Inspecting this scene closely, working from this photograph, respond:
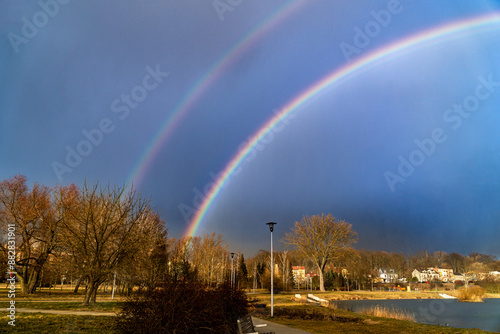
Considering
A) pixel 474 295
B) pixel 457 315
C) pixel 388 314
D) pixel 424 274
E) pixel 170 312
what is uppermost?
pixel 424 274

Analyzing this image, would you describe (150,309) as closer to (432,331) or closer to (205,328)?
→ (205,328)

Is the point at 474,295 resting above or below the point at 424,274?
below

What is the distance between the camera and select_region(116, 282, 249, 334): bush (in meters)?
6.33


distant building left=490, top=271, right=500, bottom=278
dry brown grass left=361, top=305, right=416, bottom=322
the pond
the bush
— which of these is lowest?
the pond

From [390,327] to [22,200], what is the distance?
36.4 m

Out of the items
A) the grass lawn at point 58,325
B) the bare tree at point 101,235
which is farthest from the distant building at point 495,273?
the grass lawn at point 58,325

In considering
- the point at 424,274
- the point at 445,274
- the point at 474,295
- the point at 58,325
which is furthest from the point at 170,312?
the point at 445,274

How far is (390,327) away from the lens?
1530 centimetres

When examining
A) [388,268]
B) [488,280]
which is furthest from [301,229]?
[388,268]

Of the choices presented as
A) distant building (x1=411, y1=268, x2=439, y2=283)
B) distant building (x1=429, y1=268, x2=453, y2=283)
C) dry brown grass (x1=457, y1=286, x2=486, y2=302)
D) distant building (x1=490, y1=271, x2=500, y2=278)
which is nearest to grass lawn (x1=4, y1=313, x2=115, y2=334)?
dry brown grass (x1=457, y1=286, x2=486, y2=302)

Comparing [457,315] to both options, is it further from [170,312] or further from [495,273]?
[495,273]

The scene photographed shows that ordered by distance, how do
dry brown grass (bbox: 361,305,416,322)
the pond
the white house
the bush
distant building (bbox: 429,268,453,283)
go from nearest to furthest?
1. the bush
2. dry brown grass (bbox: 361,305,416,322)
3. the pond
4. distant building (bbox: 429,268,453,283)
5. the white house

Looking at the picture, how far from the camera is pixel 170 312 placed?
6.48 metres

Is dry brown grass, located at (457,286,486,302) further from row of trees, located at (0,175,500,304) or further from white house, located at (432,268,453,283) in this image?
white house, located at (432,268,453,283)
